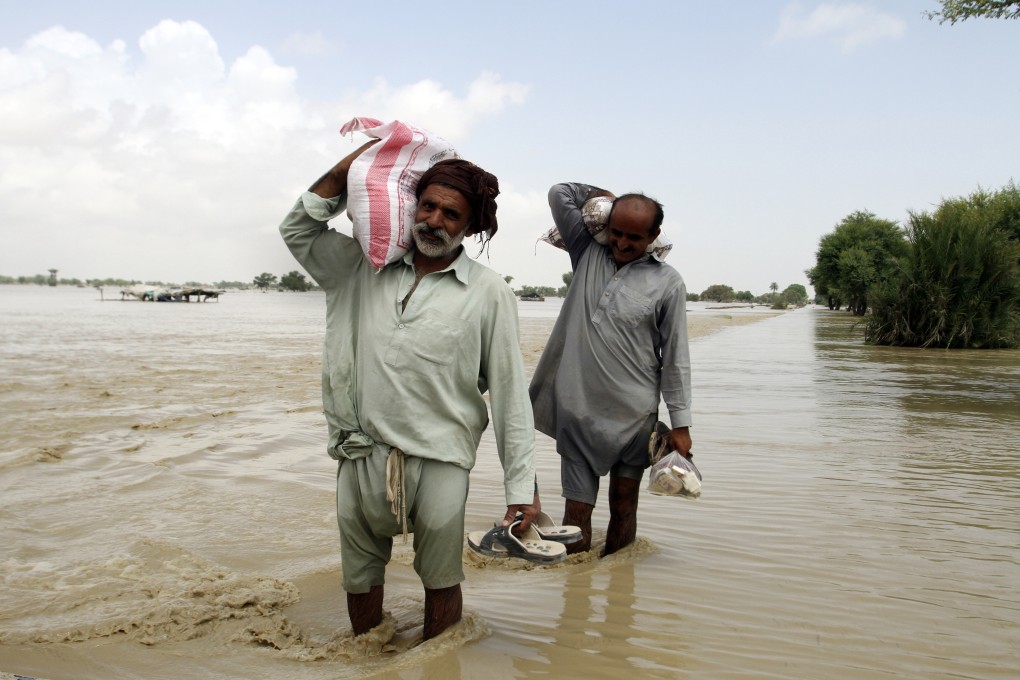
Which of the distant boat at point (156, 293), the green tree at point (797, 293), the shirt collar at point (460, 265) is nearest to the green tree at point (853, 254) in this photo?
the distant boat at point (156, 293)

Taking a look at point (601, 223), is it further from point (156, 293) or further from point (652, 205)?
point (156, 293)

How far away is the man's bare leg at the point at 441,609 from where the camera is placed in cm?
254

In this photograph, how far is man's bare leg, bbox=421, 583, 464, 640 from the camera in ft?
8.32

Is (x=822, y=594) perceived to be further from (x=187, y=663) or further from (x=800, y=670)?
(x=187, y=663)

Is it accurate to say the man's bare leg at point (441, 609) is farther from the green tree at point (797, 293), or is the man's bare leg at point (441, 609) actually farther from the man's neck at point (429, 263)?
the green tree at point (797, 293)

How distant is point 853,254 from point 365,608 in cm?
6453

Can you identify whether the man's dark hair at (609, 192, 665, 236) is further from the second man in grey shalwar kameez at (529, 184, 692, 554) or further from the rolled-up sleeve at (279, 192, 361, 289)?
the rolled-up sleeve at (279, 192, 361, 289)

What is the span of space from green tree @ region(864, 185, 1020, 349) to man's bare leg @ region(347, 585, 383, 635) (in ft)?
67.8

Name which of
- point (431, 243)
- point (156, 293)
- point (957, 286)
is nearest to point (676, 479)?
point (431, 243)

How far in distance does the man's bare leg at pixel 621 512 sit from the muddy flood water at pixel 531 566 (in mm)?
93

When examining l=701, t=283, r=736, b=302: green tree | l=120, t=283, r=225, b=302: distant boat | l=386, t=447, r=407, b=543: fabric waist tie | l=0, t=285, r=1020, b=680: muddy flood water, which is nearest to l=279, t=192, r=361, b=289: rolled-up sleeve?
l=386, t=447, r=407, b=543: fabric waist tie

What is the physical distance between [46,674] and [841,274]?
6536 centimetres

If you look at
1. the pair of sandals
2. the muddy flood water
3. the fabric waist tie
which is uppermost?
the fabric waist tie

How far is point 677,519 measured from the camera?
4.54 m
